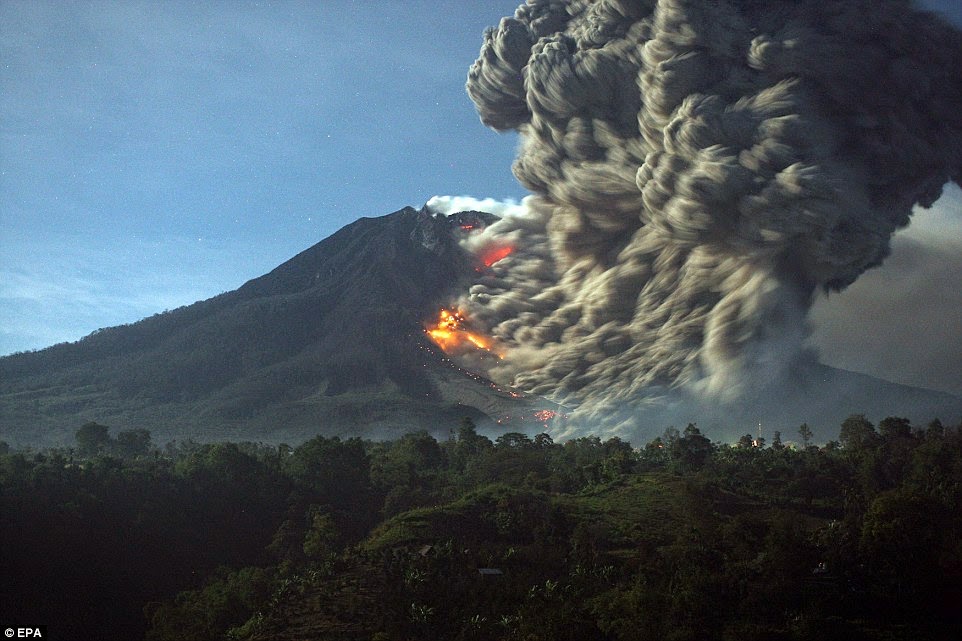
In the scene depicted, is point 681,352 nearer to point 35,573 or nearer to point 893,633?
point 893,633

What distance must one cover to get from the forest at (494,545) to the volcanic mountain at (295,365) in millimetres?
27238

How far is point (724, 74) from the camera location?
36.1 meters

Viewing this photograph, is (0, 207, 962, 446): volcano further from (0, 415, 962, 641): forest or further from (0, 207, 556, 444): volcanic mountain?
(0, 415, 962, 641): forest

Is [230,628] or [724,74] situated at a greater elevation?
Answer: [724,74]

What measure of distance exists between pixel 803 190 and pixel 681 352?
29.7ft

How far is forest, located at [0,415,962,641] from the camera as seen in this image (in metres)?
22.4

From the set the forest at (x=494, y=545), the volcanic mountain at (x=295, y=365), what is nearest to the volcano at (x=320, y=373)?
the volcanic mountain at (x=295, y=365)

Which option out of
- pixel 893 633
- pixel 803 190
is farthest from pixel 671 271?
pixel 893 633

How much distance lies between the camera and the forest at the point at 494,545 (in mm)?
22355

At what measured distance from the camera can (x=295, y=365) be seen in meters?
104

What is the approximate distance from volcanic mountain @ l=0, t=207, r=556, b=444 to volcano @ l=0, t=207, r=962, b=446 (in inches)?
8.3

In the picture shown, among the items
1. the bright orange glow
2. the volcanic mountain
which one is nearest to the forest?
the bright orange glow

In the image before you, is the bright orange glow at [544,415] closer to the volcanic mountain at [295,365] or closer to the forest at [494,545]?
the volcanic mountain at [295,365]

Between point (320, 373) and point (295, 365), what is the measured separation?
4426 mm
